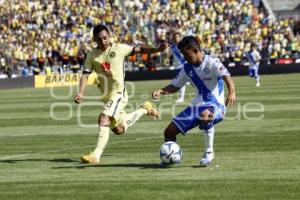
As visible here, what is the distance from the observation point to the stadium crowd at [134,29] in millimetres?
52219

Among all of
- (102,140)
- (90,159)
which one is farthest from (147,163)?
(102,140)

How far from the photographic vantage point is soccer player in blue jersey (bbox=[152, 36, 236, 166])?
12.3 m

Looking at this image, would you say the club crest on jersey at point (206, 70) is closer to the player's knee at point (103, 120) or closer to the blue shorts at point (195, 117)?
the blue shorts at point (195, 117)

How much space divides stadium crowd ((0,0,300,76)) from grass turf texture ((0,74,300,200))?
1154 inches

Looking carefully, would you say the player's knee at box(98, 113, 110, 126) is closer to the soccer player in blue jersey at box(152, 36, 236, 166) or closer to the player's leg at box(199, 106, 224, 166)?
the soccer player in blue jersey at box(152, 36, 236, 166)

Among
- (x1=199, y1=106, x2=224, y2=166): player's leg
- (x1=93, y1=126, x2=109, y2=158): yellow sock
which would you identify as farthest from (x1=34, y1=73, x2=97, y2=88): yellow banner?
(x1=199, y1=106, x2=224, y2=166): player's leg

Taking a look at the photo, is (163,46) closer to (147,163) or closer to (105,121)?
(105,121)

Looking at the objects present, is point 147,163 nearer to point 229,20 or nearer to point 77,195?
point 77,195

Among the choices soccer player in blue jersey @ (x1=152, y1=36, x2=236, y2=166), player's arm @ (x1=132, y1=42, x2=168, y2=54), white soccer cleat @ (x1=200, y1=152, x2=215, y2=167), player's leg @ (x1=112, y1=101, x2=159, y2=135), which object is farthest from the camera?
player's leg @ (x1=112, y1=101, x2=159, y2=135)

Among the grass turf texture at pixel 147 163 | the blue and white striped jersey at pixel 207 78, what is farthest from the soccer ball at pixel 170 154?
the blue and white striped jersey at pixel 207 78

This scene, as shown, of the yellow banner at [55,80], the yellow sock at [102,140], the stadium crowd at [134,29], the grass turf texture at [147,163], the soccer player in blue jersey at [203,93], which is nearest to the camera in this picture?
the grass turf texture at [147,163]

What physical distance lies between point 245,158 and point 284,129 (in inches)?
199

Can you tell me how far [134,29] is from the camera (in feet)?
191

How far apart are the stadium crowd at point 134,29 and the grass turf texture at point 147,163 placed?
29.3 metres
